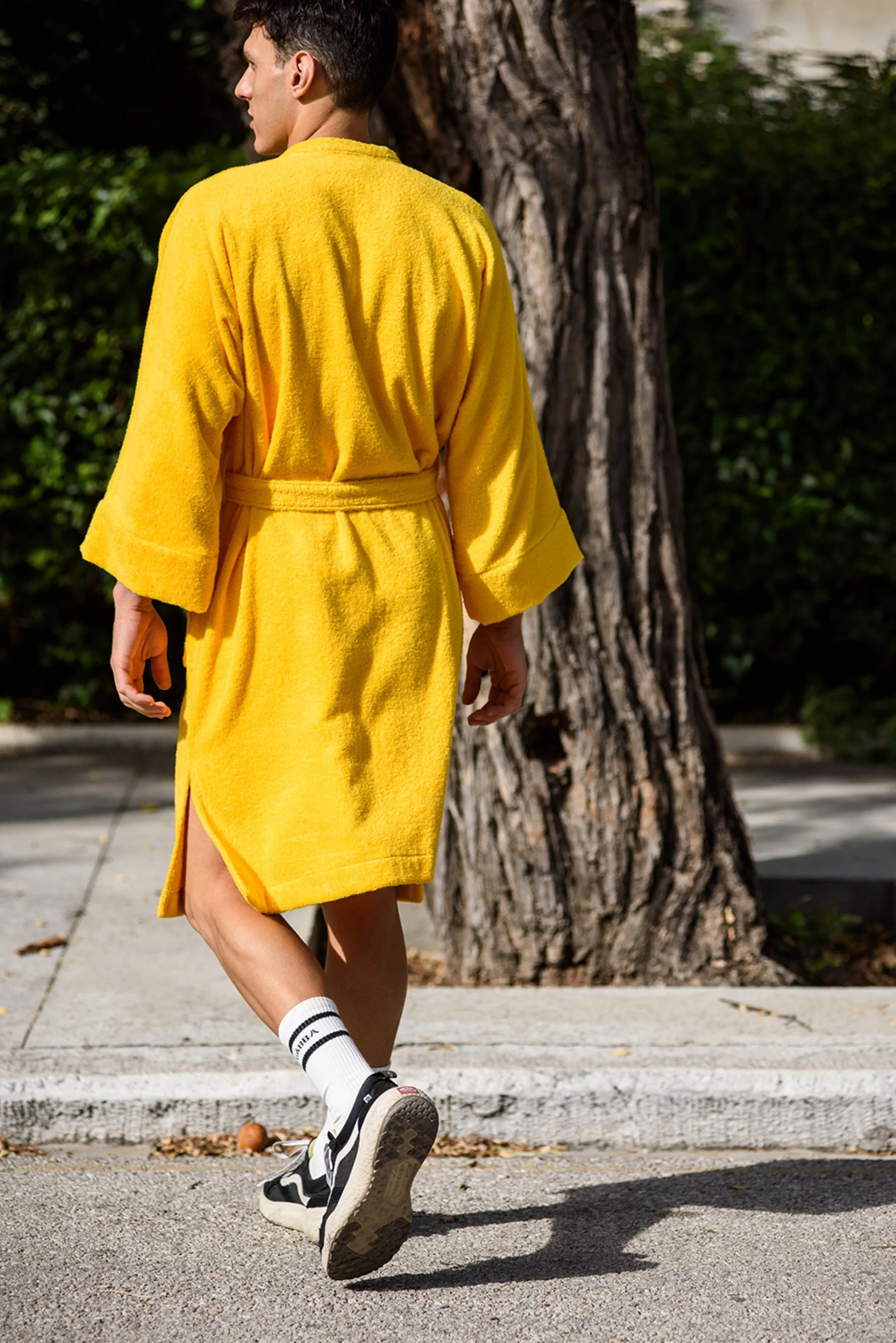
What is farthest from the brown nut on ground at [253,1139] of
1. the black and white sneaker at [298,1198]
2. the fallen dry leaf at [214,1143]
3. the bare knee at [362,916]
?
the bare knee at [362,916]

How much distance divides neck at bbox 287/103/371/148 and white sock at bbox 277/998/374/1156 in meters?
1.40

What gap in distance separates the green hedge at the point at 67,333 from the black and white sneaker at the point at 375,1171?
4.95 metres

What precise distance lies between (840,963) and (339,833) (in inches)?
98.9

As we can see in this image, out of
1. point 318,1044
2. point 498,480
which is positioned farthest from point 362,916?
point 498,480

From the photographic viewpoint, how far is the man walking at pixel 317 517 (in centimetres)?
231

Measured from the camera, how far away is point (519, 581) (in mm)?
2627

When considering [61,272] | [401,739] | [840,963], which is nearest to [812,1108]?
[840,963]

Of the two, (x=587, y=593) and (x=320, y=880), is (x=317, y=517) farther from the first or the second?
(x=587, y=593)

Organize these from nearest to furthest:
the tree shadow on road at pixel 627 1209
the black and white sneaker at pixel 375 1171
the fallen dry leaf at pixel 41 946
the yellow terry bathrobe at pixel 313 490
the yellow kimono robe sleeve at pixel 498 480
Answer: the black and white sneaker at pixel 375 1171 < the yellow terry bathrobe at pixel 313 490 < the yellow kimono robe sleeve at pixel 498 480 < the tree shadow on road at pixel 627 1209 < the fallen dry leaf at pixel 41 946

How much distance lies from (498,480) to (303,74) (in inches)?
28.7

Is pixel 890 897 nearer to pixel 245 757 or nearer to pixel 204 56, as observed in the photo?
pixel 245 757

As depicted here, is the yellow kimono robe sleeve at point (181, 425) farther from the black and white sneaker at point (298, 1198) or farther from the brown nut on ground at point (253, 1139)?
the brown nut on ground at point (253, 1139)

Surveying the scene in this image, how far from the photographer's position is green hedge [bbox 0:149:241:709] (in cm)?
675

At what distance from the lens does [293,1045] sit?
2.36 metres
